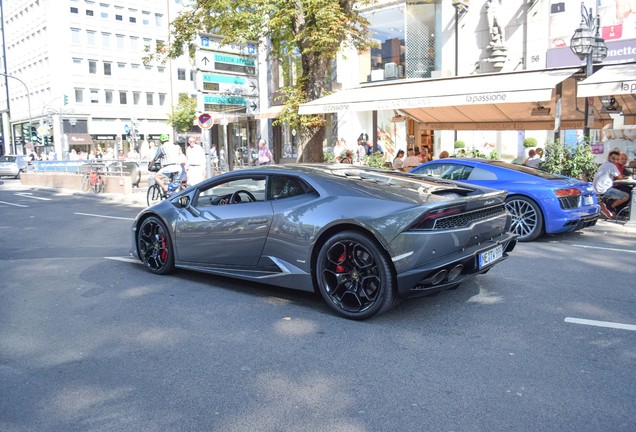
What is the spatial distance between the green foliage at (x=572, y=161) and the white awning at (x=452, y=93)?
3.82 feet

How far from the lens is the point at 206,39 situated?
15508 mm

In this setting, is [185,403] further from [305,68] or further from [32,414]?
[305,68]

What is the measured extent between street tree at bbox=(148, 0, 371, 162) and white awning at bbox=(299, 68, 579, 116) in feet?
2.72

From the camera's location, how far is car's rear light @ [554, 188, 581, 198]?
8297 millimetres

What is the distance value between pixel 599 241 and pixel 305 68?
386 inches

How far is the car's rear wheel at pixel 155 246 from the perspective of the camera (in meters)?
6.23

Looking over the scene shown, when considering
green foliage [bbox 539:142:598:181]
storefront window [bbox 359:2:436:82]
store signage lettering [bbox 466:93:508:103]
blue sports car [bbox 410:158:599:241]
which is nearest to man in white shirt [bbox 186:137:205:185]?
store signage lettering [bbox 466:93:508:103]

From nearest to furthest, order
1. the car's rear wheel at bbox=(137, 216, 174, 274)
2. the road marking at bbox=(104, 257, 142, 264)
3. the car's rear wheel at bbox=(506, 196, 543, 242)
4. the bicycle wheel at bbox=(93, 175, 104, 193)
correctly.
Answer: the car's rear wheel at bbox=(137, 216, 174, 274) < the road marking at bbox=(104, 257, 142, 264) < the car's rear wheel at bbox=(506, 196, 543, 242) < the bicycle wheel at bbox=(93, 175, 104, 193)

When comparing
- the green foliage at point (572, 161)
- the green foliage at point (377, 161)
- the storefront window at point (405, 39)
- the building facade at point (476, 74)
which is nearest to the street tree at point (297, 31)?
the building facade at point (476, 74)

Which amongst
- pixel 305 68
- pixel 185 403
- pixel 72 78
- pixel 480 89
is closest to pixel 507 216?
pixel 185 403

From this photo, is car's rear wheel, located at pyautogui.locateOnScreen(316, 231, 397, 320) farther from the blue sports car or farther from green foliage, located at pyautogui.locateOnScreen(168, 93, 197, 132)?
green foliage, located at pyautogui.locateOnScreen(168, 93, 197, 132)

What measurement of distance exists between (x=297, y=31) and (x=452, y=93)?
4677mm

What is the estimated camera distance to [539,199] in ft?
27.3

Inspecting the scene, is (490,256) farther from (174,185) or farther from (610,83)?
(174,185)
